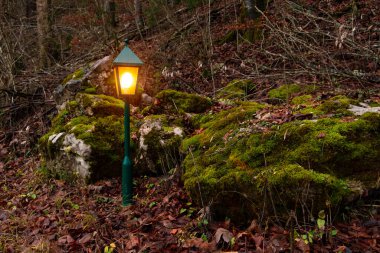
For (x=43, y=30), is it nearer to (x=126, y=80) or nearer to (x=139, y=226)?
(x=126, y=80)

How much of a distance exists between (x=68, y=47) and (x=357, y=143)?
11959mm

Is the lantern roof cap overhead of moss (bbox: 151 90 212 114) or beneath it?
overhead

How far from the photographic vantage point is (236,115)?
4430 mm

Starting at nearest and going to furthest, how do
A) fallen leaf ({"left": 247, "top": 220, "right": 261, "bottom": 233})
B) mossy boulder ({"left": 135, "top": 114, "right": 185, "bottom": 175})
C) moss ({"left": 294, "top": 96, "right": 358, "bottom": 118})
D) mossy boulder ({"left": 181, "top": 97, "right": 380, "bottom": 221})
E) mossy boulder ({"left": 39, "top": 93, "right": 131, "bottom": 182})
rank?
mossy boulder ({"left": 181, "top": 97, "right": 380, "bottom": 221}) → fallen leaf ({"left": 247, "top": 220, "right": 261, "bottom": 233}) → moss ({"left": 294, "top": 96, "right": 358, "bottom": 118}) → mossy boulder ({"left": 135, "top": 114, "right": 185, "bottom": 175}) → mossy boulder ({"left": 39, "top": 93, "right": 131, "bottom": 182})

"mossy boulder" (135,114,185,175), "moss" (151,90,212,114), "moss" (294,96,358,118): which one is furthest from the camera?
"moss" (151,90,212,114)

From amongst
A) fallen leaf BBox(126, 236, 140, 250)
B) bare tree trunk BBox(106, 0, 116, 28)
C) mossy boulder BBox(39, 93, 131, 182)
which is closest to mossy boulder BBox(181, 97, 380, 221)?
fallen leaf BBox(126, 236, 140, 250)

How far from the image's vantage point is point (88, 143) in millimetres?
→ 5191

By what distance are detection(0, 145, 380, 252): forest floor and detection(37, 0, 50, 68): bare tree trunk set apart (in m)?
5.63

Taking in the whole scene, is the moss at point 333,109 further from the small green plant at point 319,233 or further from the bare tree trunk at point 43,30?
the bare tree trunk at point 43,30

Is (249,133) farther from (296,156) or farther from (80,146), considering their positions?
(80,146)

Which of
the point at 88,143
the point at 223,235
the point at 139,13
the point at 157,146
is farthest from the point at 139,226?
the point at 139,13

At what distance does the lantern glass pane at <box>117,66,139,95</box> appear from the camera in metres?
4.31

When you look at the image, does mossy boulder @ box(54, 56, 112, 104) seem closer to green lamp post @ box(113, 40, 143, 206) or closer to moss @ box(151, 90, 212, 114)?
moss @ box(151, 90, 212, 114)

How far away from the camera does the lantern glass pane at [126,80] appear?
4309 mm
